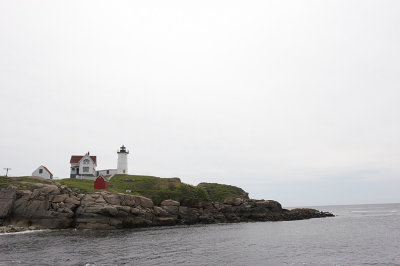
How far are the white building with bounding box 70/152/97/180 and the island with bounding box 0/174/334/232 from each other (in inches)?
370

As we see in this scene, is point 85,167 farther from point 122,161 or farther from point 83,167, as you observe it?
point 122,161

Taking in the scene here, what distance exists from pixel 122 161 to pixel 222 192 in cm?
3468

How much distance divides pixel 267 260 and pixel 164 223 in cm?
3754

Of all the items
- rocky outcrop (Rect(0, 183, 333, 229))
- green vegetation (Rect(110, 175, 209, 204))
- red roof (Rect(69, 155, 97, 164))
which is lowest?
rocky outcrop (Rect(0, 183, 333, 229))

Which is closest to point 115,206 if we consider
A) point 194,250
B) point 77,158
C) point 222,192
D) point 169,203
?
point 169,203

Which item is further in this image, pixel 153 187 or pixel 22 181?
pixel 153 187

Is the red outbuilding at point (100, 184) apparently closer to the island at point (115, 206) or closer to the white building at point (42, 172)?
the island at point (115, 206)

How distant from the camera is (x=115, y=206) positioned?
5878cm

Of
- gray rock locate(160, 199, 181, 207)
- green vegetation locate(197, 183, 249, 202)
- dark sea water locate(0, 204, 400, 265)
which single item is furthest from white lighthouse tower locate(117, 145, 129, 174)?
dark sea water locate(0, 204, 400, 265)

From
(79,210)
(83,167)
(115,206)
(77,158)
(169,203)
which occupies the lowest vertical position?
(79,210)

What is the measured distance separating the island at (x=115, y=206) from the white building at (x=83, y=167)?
30.9 feet

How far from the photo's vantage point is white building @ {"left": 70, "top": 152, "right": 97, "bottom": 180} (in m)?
91.1

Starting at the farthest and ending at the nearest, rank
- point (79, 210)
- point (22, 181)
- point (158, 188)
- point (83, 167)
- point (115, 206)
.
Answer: point (83, 167)
point (158, 188)
point (22, 181)
point (115, 206)
point (79, 210)

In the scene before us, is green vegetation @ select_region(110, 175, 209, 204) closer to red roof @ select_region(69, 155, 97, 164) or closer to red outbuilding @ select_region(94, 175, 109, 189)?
red outbuilding @ select_region(94, 175, 109, 189)
